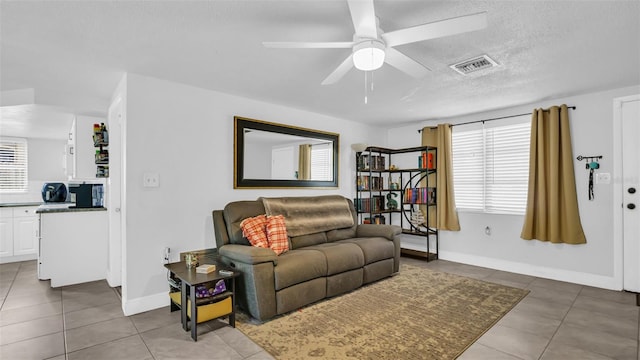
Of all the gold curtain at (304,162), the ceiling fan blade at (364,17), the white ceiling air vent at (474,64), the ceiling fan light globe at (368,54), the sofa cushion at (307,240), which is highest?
the white ceiling air vent at (474,64)

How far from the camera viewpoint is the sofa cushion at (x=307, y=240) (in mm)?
3602

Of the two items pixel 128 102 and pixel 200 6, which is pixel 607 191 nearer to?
pixel 200 6

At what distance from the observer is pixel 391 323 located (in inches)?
104

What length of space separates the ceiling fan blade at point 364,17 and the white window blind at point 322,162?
9.28 ft

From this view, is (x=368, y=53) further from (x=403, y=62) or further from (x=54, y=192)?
(x=54, y=192)

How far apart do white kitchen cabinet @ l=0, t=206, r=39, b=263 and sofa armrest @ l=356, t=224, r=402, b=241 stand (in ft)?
16.4

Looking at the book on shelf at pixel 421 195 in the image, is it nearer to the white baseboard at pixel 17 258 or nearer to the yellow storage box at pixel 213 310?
the yellow storage box at pixel 213 310

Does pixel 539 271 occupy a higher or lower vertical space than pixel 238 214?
lower

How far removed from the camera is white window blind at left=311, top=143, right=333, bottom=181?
14.9 feet

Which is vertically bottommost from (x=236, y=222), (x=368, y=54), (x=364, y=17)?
(x=236, y=222)

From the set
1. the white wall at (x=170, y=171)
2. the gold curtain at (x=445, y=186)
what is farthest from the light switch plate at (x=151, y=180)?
the gold curtain at (x=445, y=186)

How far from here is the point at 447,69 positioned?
2.85 m

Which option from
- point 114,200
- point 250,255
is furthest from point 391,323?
point 114,200

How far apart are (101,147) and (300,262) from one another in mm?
3027
